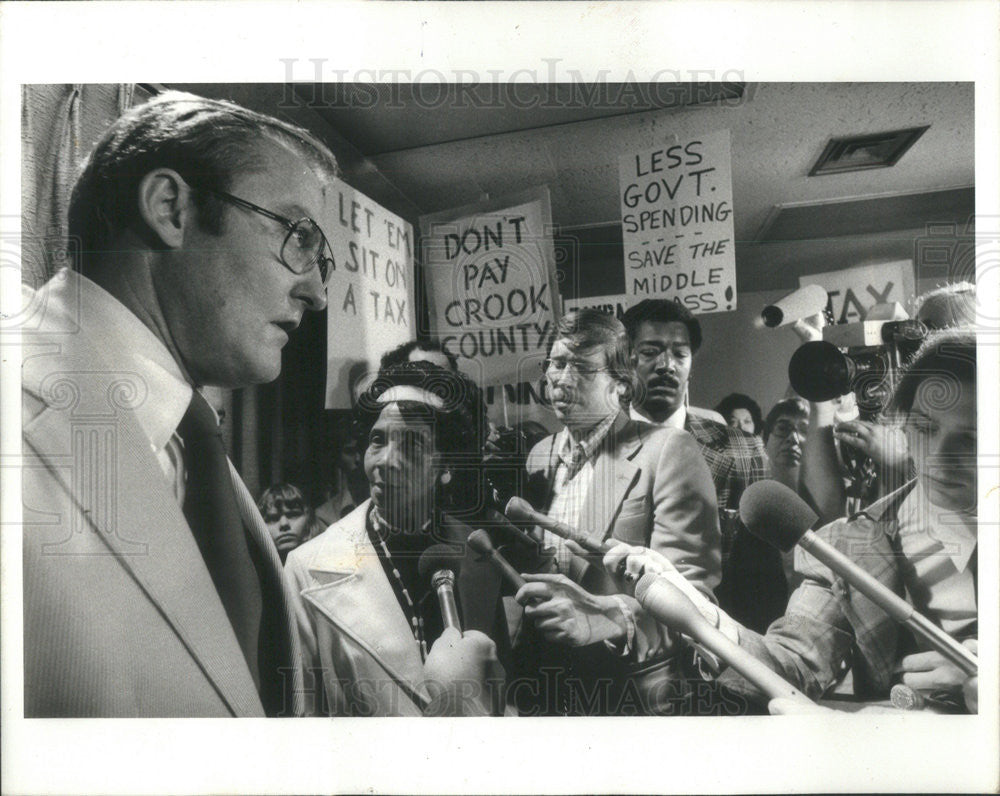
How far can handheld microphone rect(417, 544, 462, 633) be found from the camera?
3.31 meters

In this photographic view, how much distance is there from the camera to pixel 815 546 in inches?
131

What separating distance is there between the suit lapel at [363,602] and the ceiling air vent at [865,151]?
6.80ft

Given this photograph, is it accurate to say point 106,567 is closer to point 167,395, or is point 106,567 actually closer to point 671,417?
point 167,395

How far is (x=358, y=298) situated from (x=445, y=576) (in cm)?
104

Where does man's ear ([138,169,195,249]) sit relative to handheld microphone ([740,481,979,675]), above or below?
above

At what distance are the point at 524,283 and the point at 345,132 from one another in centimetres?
83

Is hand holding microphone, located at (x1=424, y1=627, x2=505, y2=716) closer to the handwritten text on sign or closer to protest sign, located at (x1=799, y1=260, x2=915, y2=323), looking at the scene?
the handwritten text on sign

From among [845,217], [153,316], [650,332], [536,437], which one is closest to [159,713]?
[153,316]

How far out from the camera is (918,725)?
3.30m

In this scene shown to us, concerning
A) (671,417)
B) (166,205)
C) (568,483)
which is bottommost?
(568,483)

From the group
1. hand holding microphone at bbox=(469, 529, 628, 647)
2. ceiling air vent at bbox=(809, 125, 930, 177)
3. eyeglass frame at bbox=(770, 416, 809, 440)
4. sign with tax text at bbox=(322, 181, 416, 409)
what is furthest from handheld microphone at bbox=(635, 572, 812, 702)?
ceiling air vent at bbox=(809, 125, 930, 177)

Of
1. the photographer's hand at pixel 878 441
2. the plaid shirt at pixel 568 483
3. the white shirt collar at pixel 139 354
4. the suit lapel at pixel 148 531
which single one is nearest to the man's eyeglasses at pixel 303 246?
the white shirt collar at pixel 139 354

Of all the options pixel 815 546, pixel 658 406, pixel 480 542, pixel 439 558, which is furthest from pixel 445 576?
pixel 815 546

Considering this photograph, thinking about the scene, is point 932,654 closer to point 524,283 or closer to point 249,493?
point 524,283
